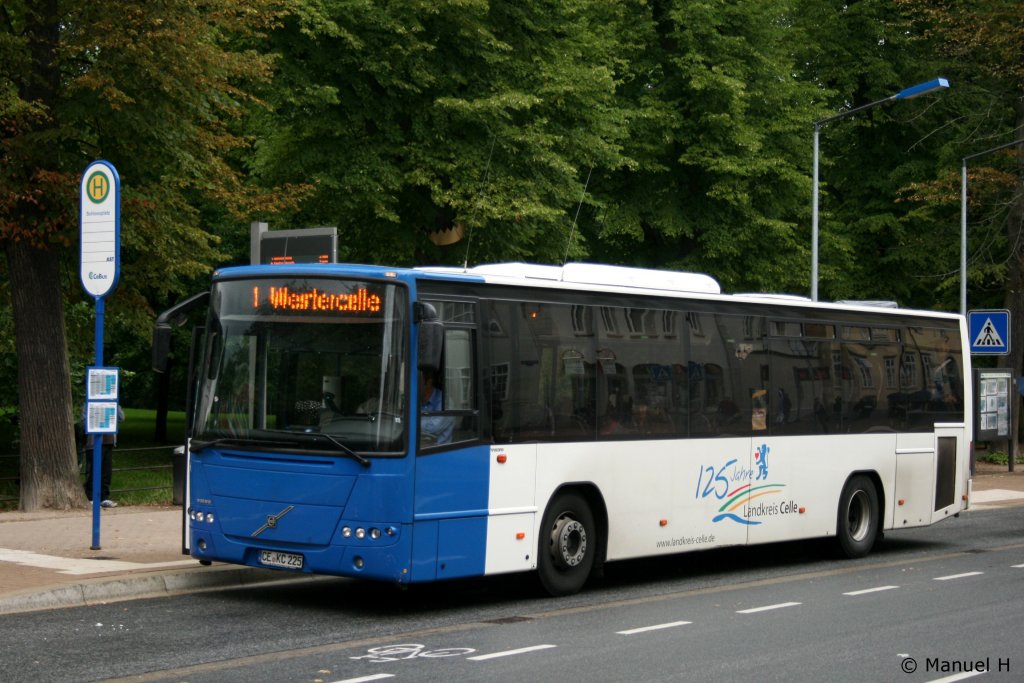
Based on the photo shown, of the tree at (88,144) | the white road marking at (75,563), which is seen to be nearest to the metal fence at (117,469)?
the tree at (88,144)

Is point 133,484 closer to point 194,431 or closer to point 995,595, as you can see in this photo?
point 194,431

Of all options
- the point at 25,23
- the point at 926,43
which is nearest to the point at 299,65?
the point at 25,23

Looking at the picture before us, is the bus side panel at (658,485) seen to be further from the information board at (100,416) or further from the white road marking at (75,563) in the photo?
the information board at (100,416)

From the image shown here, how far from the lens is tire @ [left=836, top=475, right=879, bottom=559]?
A: 17.5m

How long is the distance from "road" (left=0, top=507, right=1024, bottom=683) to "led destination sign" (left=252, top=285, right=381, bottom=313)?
2570mm

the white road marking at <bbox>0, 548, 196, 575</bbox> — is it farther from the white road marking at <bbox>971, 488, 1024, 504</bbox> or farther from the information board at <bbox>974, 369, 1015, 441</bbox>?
the information board at <bbox>974, 369, 1015, 441</bbox>

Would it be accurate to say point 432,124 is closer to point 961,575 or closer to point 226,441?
point 961,575

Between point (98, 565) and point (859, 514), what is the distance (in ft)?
30.6

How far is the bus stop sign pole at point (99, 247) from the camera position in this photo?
45.6 feet

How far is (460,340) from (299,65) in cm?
1608

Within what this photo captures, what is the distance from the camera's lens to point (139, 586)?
12.5 metres

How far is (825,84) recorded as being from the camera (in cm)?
4172

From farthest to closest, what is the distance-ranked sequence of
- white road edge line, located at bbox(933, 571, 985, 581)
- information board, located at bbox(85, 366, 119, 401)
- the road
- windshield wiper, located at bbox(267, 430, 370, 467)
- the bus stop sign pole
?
white road edge line, located at bbox(933, 571, 985, 581), the bus stop sign pole, information board, located at bbox(85, 366, 119, 401), windshield wiper, located at bbox(267, 430, 370, 467), the road

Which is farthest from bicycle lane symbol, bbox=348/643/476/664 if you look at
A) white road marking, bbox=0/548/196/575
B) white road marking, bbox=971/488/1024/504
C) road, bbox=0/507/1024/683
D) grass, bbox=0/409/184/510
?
white road marking, bbox=971/488/1024/504
